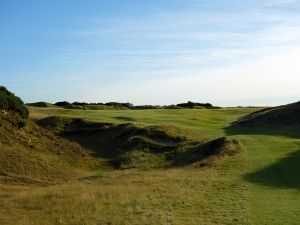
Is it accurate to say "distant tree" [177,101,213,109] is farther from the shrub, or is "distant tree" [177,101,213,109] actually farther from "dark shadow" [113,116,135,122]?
the shrub

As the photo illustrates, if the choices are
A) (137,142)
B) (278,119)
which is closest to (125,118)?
(137,142)

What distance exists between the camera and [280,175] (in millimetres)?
24266

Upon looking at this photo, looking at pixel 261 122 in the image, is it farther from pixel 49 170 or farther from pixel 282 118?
pixel 49 170

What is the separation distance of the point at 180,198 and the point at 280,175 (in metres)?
6.96

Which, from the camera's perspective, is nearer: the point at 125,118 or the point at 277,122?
the point at 277,122

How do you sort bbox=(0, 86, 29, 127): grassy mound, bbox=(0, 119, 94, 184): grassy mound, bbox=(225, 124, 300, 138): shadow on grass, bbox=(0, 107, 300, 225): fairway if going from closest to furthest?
Result: 1. bbox=(0, 107, 300, 225): fairway
2. bbox=(0, 119, 94, 184): grassy mound
3. bbox=(0, 86, 29, 127): grassy mound
4. bbox=(225, 124, 300, 138): shadow on grass

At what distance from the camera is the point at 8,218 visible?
17250 mm

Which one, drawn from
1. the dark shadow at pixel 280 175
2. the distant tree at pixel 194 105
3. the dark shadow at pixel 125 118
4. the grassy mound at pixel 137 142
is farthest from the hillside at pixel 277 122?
the distant tree at pixel 194 105

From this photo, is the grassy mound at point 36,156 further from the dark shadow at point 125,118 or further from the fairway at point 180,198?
the dark shadow at point 125,118

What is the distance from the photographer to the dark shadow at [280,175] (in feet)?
73.6

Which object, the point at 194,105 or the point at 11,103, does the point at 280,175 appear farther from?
the point at 194,105

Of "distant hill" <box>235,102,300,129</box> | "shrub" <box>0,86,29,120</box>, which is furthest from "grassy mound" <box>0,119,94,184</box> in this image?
"distant hill" <box>235,102,300,129</box>

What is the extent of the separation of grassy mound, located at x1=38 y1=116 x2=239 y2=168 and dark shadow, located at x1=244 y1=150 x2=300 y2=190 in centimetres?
620

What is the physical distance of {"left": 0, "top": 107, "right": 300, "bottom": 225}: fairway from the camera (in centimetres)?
1633
